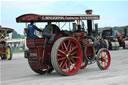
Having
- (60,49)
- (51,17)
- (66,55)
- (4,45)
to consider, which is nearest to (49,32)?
(51,17)

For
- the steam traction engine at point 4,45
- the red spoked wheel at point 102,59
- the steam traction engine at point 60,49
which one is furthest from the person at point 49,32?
the steam traction engine at point 4,45

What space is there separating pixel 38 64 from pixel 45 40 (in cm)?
75

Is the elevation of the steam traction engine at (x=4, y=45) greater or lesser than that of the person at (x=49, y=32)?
lesser

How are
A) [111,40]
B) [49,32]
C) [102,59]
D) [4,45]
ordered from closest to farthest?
[49,32] < [102,59] < [4,45] < [111,40]

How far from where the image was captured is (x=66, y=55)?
310 inches

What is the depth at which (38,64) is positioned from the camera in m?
7.90

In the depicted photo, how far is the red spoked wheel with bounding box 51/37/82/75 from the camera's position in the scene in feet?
24.5

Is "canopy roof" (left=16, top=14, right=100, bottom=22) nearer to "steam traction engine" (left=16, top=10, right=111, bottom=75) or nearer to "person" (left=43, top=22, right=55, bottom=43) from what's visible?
"steam traction engine" (left=16, top=10, right=111, bottom=75)

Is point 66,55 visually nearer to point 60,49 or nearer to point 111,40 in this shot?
point 60,49

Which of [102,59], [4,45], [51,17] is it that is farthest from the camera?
[4,45]

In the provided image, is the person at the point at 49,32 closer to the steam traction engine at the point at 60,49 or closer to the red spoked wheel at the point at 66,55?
the steam traction engine at the point at 60,49

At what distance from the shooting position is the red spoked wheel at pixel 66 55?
7.47 m

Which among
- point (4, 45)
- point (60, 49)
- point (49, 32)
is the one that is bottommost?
point (4, 45)

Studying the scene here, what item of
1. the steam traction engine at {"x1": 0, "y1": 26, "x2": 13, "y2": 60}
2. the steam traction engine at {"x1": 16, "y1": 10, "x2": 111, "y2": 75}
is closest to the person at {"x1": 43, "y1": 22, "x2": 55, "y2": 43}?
the steam traction engine at {"x1": 16, "y1": 10, "x2": 111, "y2": 75}
